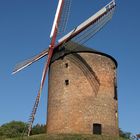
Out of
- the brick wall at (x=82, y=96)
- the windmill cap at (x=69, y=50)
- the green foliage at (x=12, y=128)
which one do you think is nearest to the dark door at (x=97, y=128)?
the brick wall at (x=82, y=96)

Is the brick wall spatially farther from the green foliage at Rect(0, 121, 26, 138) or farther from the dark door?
the green foliage at Rect(0, 121, 26, 138)

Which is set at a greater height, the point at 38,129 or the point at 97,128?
the point at 38,129

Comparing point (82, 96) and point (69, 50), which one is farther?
point (69, 50)

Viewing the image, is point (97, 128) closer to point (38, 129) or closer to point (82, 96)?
point (82, 96)

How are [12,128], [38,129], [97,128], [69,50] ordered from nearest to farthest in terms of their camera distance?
[97,128], [69,50], [38,129], [12,128]

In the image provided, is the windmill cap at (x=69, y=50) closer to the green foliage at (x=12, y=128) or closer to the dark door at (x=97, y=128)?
the dark door at (x=97, y=128)

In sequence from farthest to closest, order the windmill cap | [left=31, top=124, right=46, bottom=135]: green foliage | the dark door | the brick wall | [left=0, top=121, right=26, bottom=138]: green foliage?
[left=0, top=121, right=26, bottom=138]: green foliage < [left=31, top=124, right=46, bottom=135]: green foliage < the windmill cap < the dark door < the brick wall

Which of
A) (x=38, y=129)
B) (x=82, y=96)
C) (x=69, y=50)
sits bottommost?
(x=82, y=96)

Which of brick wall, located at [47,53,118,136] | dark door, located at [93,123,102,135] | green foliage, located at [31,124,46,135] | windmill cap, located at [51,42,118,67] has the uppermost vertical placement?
windmill cap, located at [51,42,118,67]

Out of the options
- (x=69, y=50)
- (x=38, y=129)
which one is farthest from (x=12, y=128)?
(x=69, y=50)

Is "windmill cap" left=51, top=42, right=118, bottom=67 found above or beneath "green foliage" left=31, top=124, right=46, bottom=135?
above

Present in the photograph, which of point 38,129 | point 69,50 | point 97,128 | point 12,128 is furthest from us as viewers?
point 12,128

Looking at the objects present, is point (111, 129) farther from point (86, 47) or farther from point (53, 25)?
point (53, 25)

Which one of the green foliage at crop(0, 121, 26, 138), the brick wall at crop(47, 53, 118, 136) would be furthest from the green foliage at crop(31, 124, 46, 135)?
the brick wall at crop(47, 53, 118, 136)
